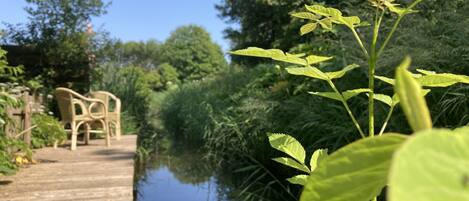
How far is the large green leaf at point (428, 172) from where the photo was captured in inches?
9.3

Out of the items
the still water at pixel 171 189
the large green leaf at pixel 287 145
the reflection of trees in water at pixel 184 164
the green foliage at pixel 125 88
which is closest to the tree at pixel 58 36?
the green foliage at pixel 125 88

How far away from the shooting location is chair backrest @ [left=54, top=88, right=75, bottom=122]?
5449mm

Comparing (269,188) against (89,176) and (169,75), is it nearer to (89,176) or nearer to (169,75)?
(89,176)

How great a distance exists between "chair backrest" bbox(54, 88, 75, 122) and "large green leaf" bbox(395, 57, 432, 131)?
544 centimetres

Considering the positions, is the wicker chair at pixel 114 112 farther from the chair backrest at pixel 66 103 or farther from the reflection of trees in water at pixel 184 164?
the reflection of trees in water at pixel 184 164

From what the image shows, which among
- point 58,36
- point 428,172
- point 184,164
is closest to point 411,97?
point 428,172

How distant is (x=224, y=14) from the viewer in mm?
19344

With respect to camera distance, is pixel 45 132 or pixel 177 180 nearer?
pixel 45 132

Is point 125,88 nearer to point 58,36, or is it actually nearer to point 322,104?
point 58,36

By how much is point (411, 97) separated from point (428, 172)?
0.27ft

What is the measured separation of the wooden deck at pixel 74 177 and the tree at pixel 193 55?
32225mm

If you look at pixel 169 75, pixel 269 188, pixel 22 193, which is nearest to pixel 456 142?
pixel 22 193

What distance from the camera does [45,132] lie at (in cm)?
536

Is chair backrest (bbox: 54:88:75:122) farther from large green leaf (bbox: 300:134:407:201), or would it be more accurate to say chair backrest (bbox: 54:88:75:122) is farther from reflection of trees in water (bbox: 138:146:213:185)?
large green leaf (bbox: 300:134:407:201)
